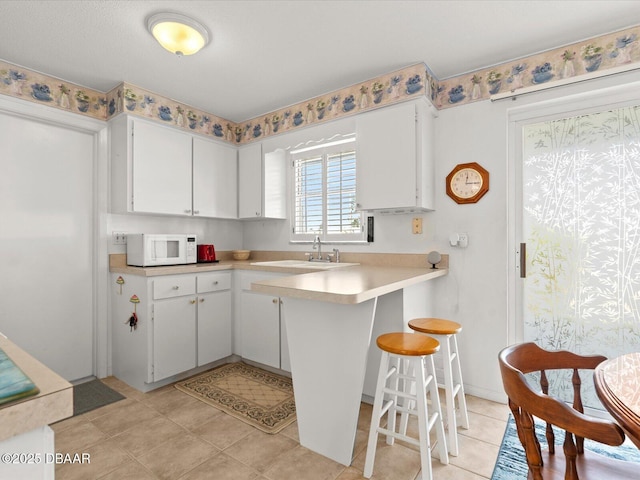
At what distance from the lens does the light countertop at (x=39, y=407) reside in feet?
1.79

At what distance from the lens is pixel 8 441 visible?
558mm

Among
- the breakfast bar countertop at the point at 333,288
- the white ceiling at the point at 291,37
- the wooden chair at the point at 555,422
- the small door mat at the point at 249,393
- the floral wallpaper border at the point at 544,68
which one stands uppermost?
the white ceiling at the point at 291,37

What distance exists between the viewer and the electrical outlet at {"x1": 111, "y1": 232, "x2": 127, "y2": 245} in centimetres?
308

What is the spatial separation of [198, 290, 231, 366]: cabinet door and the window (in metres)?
0.99

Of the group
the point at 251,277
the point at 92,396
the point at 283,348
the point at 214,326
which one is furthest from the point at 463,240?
the point at 92,396

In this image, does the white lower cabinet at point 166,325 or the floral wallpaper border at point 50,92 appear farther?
the white lower cabinet at point 166,325

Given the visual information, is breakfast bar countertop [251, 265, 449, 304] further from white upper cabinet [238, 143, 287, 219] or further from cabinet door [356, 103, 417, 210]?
white upper cabinet [238, 143, 287, 219]

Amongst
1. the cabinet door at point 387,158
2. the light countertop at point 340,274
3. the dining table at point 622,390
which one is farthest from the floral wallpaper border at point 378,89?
the dining table at point 622,390

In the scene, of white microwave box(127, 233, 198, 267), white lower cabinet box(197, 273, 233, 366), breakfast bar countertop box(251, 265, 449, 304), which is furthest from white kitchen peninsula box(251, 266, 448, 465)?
white microwave box(127, 233, 198, 267)

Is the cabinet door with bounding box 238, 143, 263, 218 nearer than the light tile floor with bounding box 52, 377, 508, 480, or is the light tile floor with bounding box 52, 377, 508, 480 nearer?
the light tile floor with bounding box 52, 377, 508, 480

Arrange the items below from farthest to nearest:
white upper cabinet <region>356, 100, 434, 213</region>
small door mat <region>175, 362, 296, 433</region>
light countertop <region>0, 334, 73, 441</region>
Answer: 1. white upper cabinet <region>356, 100, 434, 213</region>
2. small door mat <region>175, 362, 296, 433</region>
3. light countertop <region>0, 334, 73, 441</region>

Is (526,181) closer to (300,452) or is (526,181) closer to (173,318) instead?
(300,452)

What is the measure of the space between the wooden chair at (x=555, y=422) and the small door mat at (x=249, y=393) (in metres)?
1.55

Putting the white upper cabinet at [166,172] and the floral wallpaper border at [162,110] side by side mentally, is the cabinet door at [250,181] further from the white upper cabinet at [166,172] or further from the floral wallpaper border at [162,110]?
the floral wallpaper border at [162,110]
